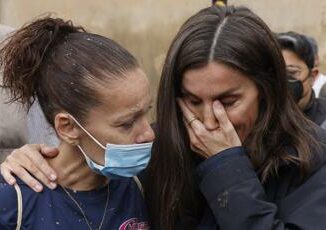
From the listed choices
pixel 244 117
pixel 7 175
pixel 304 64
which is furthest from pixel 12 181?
pixel 304 64

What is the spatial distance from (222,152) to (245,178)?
11 centimetres

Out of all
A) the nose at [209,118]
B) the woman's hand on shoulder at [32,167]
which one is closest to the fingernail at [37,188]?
the woman's hand on shoulder at [32,167]

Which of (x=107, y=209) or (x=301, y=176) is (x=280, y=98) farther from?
(x=107, y=209)

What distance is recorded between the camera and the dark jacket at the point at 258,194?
194cm

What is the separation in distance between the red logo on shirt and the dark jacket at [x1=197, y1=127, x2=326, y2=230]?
0.19 meters

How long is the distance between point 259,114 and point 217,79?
0.19m

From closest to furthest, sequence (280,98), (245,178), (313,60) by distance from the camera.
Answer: (245,178) < (280,98) < (313,60)

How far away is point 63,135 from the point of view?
6.80 ft

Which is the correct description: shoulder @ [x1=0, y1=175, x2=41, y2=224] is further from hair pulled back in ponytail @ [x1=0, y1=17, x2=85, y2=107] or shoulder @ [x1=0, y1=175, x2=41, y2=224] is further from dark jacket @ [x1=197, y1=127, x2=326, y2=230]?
dark jacket @ [x1=197, y1=127, x2=326, y2=230]

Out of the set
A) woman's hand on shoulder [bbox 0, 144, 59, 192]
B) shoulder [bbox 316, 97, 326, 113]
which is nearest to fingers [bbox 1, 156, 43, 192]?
woman's hand on shoulder [bbox 0, 144, 59, 192]

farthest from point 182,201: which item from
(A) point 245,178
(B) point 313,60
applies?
(B) point 313,60

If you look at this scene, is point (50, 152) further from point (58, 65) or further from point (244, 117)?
Result: point (244, 117)

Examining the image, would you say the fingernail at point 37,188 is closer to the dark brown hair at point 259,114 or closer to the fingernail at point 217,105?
the dark brown hair at point 259,114

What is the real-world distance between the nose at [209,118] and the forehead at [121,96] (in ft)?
0.63
